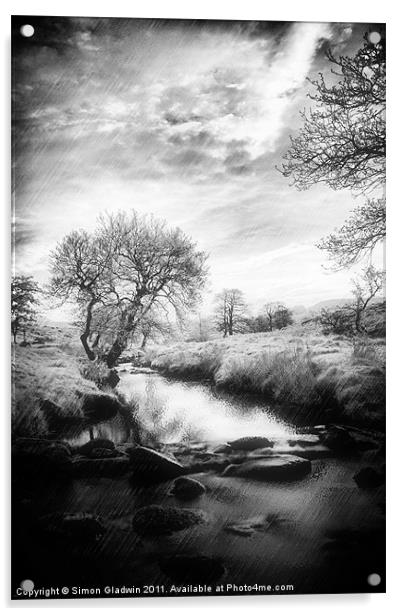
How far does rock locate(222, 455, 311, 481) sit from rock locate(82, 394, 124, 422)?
0.61m

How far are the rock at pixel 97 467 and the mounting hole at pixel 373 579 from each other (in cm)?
128

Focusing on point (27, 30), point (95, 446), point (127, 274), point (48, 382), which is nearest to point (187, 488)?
point (95, 446)

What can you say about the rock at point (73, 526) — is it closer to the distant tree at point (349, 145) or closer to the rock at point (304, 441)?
the rock at point (304, 441)

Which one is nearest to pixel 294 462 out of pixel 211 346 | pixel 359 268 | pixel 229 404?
pixel 229 404

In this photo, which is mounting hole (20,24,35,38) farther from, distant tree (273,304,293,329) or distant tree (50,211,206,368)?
distant tree (273,304,293,329)

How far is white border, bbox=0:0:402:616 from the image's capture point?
2922mm

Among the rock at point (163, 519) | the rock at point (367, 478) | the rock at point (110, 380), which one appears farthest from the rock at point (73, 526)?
the rock at point (367, 478)

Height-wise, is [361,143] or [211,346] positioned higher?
[361,143]

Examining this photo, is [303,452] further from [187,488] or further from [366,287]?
[366,287]

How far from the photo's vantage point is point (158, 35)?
9.97ft

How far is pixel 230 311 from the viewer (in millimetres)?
3078

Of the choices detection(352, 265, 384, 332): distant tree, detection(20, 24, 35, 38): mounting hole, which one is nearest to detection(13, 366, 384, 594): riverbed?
detection(352, 265, 384, 332): distant tree
